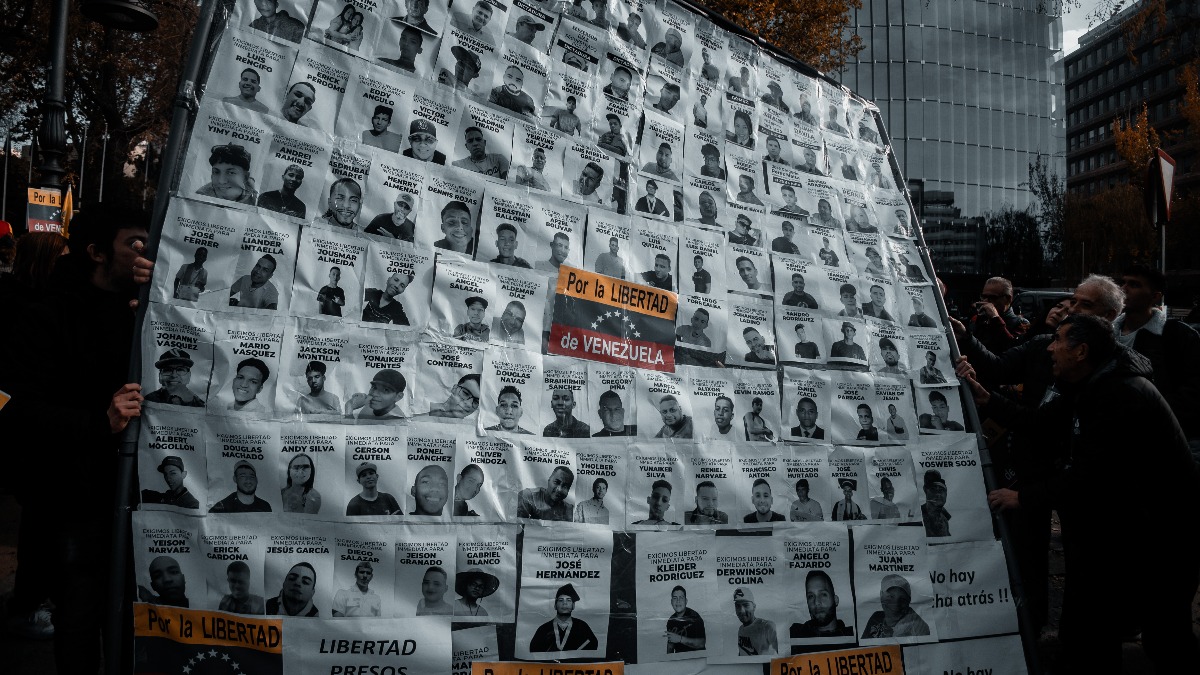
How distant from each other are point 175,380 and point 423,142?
1042mm

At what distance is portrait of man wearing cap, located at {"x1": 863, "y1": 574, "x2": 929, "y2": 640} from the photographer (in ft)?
9.09

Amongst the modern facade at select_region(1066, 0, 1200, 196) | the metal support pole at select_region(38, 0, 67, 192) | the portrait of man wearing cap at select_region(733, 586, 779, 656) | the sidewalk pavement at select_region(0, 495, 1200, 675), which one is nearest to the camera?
the portrait of man wearing cap at select_region(733, 586, 779, 656)

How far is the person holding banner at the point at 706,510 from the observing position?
264 centimetres

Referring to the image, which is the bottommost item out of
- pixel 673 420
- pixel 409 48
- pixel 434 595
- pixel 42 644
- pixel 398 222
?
pixel 42 644

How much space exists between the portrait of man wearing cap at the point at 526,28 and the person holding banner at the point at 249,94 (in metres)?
0.91

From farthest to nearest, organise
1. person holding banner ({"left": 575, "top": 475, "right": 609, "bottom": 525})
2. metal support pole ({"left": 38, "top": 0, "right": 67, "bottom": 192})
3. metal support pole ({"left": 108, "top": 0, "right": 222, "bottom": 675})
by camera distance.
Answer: metal support pole ({"left": 38, "top": 0, "right": 67, "bottom": 192}) < person holding banner ({"left": 575, "top": 475, "right": 609, "bottom": 525}) < metal support pole ({"left": 108, "top": 0, "right": 222, "bottom": 675})

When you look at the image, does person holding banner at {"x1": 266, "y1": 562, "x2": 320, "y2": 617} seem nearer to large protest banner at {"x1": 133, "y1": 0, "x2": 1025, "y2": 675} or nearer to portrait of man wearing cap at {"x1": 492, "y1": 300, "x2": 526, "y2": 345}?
large protest banner at {"x1": 133, "y1": 0, "x2": 1025, "y2": 675}

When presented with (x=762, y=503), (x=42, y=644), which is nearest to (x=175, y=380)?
(x=762, y=503)

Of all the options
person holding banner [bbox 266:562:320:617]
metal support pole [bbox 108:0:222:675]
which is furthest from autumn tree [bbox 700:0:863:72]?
person holding banner [bbox 266:562:320:617]

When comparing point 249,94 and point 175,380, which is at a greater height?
point 249,94

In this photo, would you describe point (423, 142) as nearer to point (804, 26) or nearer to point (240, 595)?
point (240, 595)

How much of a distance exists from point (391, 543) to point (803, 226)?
2.04 meters

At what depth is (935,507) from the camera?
2979 mm

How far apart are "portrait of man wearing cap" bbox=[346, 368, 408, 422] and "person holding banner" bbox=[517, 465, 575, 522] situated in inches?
18.6
